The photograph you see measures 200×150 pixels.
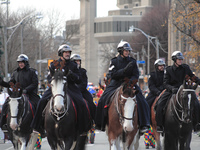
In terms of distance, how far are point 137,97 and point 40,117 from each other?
2.22m

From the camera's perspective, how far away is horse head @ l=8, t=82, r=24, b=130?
13.8 m

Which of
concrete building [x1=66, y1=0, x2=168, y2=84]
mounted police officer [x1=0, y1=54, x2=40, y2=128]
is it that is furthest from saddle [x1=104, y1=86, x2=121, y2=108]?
concrete building [x1=66, y1=0, x2=168, y2=84]

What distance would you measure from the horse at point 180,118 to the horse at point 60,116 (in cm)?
255

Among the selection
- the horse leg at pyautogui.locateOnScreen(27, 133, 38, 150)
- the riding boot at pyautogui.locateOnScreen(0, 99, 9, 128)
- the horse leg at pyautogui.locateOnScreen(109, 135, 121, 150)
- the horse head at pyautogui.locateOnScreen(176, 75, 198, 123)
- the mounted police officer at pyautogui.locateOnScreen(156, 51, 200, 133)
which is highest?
the mounted police officer at pyautogui.locateOnScreen(156, 51, 200, 133)

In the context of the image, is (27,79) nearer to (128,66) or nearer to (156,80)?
(128,66)

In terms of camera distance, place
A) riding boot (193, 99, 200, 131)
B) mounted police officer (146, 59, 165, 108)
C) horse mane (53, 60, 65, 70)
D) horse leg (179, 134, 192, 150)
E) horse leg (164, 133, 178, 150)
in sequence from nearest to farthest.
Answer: horse mane (53, 60, 65, 70)
horse leg (179, 134, 192, 150)
riding boot (193, 99, 200, 131)
horse leg (164, 133, 178, 150)
mounted police officer (146, 59, 165, 108)

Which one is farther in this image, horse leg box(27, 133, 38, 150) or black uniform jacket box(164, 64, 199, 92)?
horse leg box(27, 133, 38, 150)

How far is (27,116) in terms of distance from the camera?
561 inches

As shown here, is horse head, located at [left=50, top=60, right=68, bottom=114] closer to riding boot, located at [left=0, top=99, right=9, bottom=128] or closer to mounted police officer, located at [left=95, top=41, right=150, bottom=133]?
mounted police officer, located at [left=95, top=41, right=150, bottom=133]

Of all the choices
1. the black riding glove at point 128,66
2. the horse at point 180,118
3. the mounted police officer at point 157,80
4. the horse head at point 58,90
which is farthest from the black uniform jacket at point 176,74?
the horse head at point 58,90

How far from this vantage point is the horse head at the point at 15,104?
13.8 metres

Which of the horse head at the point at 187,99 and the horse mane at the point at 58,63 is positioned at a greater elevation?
the horse mane at the point at 58,63

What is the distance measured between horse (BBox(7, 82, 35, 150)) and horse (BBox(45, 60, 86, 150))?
74.8 inches

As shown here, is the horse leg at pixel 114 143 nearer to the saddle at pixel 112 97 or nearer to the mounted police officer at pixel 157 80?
the saddle at pixel 112 97
